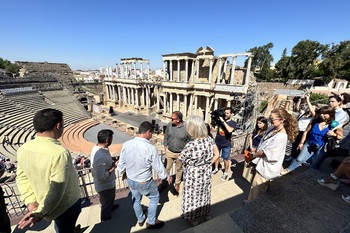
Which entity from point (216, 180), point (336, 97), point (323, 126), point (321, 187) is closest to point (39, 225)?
point (216, 180)

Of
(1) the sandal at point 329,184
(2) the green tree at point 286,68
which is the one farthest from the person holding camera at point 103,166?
(2) the green tree at point 286,68

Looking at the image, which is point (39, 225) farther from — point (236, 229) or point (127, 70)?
point (127, 70)

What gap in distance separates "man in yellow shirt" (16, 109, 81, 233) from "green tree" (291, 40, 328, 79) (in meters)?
38.1

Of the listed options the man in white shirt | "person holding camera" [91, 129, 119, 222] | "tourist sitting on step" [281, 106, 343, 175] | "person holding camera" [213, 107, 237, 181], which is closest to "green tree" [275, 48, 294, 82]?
"tourist sitting on step" [281, 106, 343, 175]

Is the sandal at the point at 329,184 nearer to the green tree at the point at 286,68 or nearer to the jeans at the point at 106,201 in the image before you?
the jeans at the point at 106,201

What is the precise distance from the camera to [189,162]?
2.57 meters

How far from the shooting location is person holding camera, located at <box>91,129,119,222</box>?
9.32 ft

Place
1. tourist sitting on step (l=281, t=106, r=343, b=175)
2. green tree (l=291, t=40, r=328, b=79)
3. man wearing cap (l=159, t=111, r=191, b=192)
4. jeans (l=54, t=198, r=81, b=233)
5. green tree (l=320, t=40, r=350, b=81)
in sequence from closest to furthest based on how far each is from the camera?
jeans (l=54, t=198, r=81, b=233), tourist sitting on step (l=281, t=106, r=343, b=175), man wearing cap (l=159, t=111, r=191, b=192), green tree (l=320, t=40, r=350, b=81), green tree (l=291, t=40, r=328, b=79)

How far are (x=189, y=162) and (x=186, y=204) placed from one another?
875 mm

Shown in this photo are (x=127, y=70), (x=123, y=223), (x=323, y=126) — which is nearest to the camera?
(x=123, y=223)

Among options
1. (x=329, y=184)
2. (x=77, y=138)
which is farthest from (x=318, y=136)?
(x=77, y=138)

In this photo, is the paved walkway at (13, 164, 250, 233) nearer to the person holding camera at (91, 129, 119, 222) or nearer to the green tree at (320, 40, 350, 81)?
the person holding camera at (91, 129, 119, 222)

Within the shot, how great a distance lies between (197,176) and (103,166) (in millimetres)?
1746

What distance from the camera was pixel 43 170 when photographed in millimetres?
1739
